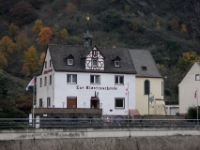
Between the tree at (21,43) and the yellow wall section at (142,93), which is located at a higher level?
the tree at (21,43)

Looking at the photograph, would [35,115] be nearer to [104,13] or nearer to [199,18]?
[104,13]

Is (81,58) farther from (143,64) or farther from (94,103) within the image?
(143,64)

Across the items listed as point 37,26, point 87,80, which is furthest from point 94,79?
point 37,26

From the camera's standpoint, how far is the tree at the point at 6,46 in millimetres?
155000

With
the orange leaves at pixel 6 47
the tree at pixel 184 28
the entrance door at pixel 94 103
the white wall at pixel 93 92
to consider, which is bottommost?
the entrance door at pixel 94 103

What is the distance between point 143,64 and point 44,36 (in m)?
82.6

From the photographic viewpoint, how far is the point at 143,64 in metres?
84.6

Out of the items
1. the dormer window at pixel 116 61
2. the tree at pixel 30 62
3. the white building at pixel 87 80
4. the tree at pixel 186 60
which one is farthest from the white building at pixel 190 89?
the tree at pixel 186 60

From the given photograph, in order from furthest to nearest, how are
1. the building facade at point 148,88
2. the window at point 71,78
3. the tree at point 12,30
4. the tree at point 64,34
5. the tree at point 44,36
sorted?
the tree at point 12,30 → the tree at point 64,34 → the tree at point 44,36 → the building facade at point 148,88 → the window at point 71,78

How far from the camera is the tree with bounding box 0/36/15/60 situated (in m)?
155

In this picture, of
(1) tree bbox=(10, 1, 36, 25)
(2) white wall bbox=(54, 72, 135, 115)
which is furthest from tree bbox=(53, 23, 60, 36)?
(2) white wall bbox=(54, 72, 135, 115)

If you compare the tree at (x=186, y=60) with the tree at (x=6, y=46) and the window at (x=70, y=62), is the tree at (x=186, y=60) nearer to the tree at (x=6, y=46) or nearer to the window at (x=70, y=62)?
the tree at (x=6, y=46)

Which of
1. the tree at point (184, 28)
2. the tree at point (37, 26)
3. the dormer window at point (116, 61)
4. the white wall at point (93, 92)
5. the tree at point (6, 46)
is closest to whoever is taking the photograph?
the white wall at point (93, 92)

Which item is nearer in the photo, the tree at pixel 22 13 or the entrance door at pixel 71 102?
the entrance door at pixel 71 102
